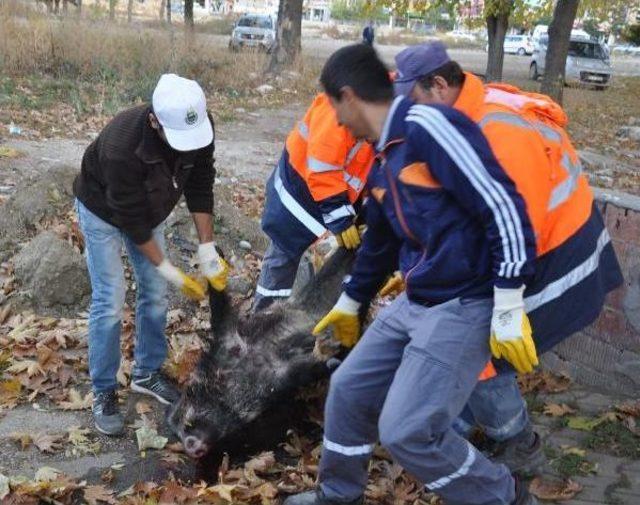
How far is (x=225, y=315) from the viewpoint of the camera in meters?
4.25

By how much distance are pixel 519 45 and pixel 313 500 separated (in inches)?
2087

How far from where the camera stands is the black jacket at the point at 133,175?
3.82m

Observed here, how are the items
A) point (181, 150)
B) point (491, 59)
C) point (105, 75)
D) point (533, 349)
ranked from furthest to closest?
1. point (491, 59)
2. point (105, 75)
3. point (181, 150)
4. point (533, 349)

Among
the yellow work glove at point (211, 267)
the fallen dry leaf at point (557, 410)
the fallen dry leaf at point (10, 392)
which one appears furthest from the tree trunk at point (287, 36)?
Result: the fallen dry leaf at point (557, 410)

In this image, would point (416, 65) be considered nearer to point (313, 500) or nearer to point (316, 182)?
point (316, 182)

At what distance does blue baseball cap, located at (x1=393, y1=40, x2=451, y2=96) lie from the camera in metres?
3.11

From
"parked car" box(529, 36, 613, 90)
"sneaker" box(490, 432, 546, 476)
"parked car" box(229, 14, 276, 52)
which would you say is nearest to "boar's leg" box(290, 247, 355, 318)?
"sneaker" box(490, 432, 546, 476)

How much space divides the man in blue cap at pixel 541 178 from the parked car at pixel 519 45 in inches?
2027

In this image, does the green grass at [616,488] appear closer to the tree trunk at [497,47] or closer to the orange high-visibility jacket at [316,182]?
the orange high-visibility jacket at [316,182]

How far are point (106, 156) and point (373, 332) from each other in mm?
1503

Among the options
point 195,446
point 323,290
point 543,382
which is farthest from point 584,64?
point 195,446

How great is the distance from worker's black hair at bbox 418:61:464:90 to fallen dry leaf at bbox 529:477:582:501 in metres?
1.91

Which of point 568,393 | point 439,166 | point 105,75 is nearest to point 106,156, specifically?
point 439,166

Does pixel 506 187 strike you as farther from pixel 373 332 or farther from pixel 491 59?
pixel 491 59
